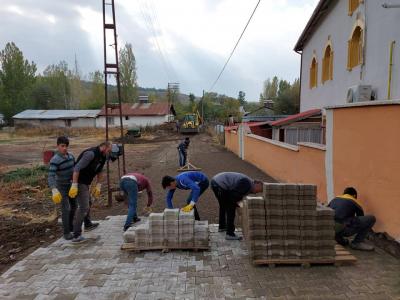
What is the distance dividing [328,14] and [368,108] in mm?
9943

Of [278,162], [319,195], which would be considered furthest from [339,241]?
[278,162]

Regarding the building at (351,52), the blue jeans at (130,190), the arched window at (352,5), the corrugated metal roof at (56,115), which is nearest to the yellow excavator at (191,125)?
the corrugated metal roof at (56,115)

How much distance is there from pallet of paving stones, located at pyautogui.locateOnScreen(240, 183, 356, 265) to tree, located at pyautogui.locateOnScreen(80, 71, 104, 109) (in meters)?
69.0

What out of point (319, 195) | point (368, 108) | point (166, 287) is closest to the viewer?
point (166, 287)

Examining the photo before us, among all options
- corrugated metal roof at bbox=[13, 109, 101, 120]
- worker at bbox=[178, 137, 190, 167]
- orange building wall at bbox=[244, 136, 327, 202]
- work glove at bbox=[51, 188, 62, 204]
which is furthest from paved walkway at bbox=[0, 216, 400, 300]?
corrugated metal roof at bbox=[13, 109, 101, 120]

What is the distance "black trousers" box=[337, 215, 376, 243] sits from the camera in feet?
15.6

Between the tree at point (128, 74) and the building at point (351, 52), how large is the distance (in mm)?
45135

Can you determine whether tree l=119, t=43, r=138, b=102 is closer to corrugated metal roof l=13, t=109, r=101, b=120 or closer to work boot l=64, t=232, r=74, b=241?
corrugated metal roof l=13, t=109, r=101, b=120

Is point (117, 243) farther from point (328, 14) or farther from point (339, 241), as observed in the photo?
point (328, 14)

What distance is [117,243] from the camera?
5387 millimetres

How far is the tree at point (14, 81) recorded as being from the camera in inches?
2234

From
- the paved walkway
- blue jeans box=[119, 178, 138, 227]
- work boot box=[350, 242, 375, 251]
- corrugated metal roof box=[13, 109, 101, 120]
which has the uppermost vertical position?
corrugated metal roof box=[13, 109, 101, 120]

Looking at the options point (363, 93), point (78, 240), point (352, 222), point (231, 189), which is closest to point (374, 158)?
point (352, 222)

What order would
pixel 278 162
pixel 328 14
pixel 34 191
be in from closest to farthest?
pixel 34 191 < pixel 278 162 < pixel 328 14
